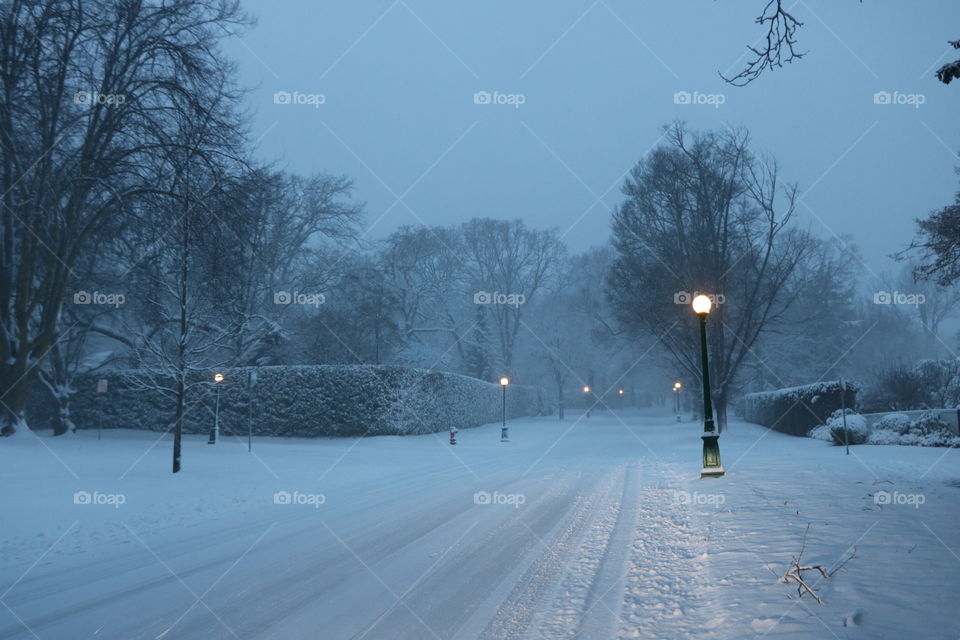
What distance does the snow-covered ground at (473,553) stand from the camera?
447cm

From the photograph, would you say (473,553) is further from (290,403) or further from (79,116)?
(290,403)

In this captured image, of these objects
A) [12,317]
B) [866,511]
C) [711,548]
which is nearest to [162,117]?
[12,317]

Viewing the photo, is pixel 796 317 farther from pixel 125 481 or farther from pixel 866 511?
pixel 125 481

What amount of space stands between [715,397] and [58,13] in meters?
26.0

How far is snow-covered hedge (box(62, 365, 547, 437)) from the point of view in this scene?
26406 millimetres

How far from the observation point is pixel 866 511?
7.57 m
